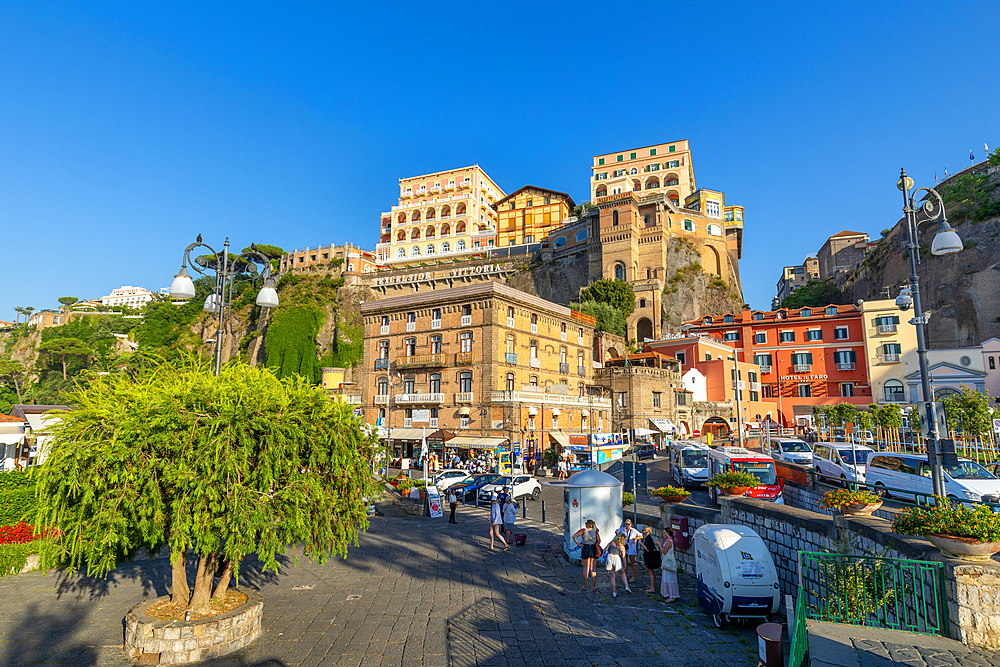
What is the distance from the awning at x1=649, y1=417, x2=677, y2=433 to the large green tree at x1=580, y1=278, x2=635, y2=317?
792 inches

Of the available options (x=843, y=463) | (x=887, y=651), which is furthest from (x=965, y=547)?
(x=843, y=463)

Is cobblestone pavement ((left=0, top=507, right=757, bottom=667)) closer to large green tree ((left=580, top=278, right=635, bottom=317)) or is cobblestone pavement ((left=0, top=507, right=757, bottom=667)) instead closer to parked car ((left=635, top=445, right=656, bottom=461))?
parked car ((left=635, top=445, right=656, bottom=461))

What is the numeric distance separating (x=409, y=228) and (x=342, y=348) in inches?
1496

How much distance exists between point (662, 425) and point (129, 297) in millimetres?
201589

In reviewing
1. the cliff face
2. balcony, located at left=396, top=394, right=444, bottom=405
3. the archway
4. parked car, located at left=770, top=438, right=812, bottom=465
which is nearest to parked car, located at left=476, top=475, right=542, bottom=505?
parked car, located at left=770, top=438, right=812, bottom=465

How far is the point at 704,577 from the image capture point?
970cm

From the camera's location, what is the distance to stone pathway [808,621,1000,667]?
6031 mm

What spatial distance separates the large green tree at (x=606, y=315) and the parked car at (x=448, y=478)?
33.9 meters

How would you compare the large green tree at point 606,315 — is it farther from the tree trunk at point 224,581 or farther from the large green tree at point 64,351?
the large green tree at point 64,351

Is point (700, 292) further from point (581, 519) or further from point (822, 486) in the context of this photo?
point (581, 519)

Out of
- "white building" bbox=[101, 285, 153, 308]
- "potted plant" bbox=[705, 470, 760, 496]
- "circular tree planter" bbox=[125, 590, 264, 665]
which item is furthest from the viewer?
"white building" bbox=[101, 285, 153, 308]

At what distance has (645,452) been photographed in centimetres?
3734

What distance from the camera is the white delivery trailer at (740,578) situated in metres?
8.78

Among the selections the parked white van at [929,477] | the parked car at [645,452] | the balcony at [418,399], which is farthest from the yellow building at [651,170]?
the parked white van at [929,477]
